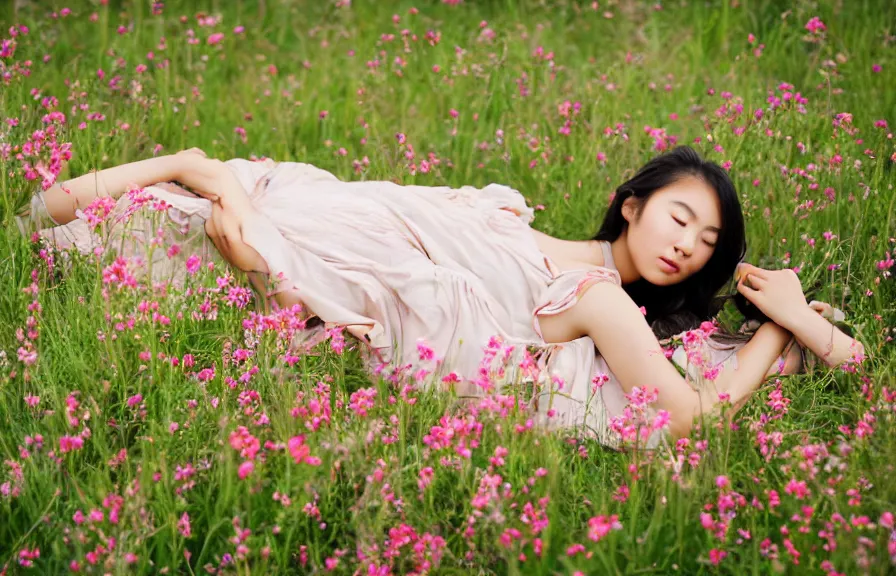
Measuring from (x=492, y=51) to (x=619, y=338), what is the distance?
345 cm

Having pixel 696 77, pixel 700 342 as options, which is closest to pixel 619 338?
pixel 700 342

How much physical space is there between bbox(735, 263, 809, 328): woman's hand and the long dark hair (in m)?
0.17

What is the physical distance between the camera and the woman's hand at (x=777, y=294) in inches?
151

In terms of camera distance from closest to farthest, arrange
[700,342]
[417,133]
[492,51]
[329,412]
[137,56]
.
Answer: [329,412], [700,342], [417,133], [137,56], [492,51]

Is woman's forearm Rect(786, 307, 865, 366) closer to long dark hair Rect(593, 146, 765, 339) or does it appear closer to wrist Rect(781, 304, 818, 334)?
wrist Rect(781, 304, 818, 334)

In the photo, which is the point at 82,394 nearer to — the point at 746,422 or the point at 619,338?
the point at 619,338

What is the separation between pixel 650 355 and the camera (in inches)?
142

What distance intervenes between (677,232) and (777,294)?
18.3 inches

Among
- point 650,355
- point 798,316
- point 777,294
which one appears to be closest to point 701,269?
point 777,294

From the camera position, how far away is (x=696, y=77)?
642 centimetres

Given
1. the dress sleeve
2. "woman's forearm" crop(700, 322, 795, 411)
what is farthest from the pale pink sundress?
"woman's forearm" crop(700, 322, 795, 411)

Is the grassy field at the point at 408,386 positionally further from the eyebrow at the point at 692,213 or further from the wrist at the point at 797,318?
the eyebrow at the point at 692,213

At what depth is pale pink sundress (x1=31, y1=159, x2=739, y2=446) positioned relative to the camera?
377 cm

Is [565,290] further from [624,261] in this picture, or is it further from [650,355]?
[624,261]
